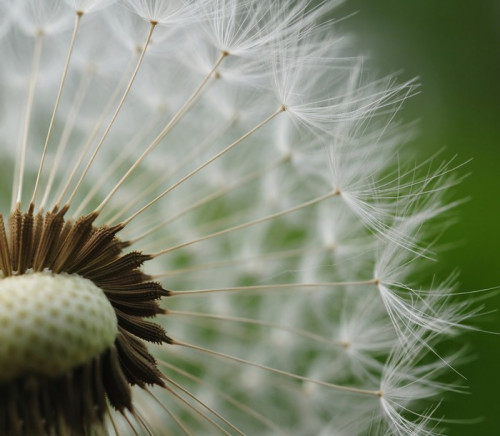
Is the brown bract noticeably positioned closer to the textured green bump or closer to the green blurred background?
the textured green bump

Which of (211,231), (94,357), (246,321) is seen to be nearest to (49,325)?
(94,357)

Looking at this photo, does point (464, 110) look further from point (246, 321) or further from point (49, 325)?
point (49, 325)

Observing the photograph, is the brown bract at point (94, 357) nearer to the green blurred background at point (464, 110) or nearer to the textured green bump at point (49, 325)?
the textured green bump at point (49, 325)

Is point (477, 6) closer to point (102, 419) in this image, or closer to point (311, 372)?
point (311, 372)

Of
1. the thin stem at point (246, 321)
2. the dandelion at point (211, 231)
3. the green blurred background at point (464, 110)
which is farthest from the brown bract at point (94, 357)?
the green blurred background at point (464, 110)

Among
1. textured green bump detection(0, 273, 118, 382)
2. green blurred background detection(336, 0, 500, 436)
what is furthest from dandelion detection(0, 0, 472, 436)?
green blurred background detection(336, 0, 500, 436)

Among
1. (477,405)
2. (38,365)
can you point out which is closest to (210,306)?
(477,405)
